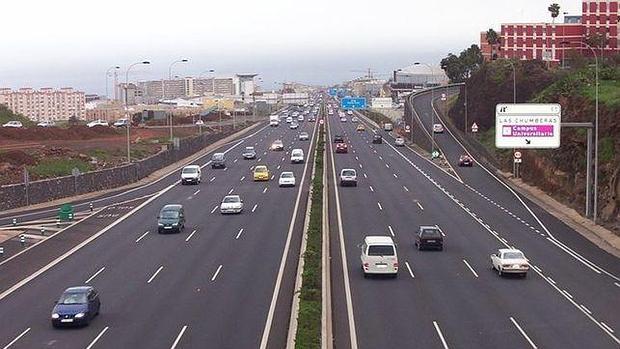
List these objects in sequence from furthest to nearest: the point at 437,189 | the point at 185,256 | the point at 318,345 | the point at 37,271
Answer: the point at 437,189 → the point at 185,256 → the point at 37,271 → the point at 318,345

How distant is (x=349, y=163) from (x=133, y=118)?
108329 mm

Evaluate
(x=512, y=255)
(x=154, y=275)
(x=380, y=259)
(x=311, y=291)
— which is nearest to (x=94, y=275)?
(x=154, y=275)

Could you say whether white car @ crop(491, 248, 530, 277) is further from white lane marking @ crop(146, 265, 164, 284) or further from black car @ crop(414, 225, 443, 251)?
white lane marking @ crop(146, 265, 164, 284)

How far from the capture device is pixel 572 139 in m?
66.8

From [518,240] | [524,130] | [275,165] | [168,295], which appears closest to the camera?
[168,295]

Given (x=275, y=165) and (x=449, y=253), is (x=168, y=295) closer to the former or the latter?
(x=449, y=253)

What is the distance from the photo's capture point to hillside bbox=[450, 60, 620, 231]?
5731 cm

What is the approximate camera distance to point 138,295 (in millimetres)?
33406

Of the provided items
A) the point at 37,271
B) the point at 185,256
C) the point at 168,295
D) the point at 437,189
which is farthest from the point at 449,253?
the point at 437,189

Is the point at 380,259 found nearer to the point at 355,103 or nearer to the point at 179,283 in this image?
the point at 179,283

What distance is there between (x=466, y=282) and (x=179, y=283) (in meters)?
10.8

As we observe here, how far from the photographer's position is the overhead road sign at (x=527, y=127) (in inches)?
2042

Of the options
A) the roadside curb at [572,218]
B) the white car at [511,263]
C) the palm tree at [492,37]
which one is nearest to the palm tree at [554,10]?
the palm tree at [492,37]

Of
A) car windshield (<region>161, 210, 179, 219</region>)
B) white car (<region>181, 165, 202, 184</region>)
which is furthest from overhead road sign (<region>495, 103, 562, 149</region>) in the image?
white car (<region>181, 165, 202, 184</region>)
